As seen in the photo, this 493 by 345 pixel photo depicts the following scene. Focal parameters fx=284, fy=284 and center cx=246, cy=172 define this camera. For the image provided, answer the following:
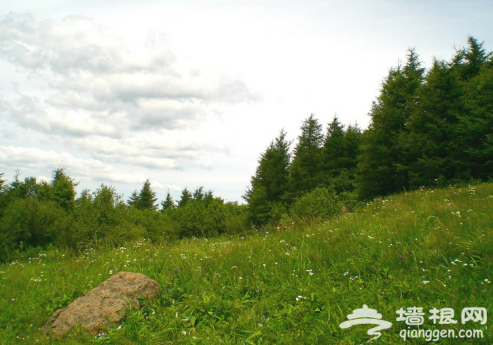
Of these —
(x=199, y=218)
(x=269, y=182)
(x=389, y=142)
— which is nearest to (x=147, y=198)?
(x=199, y=218)

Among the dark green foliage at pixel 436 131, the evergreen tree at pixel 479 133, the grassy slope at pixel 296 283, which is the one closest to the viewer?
the grassy slope at pixel 296 283

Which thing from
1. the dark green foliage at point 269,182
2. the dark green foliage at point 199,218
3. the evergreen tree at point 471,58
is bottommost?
the dark green foliage at point 199,218

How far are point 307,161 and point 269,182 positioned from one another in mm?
5675

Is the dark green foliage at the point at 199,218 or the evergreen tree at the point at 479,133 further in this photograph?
the dark green foliage at the point at 199,218

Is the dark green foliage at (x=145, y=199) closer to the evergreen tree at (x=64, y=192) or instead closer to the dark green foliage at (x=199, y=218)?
the dark green foliage at (x=199, y=218)

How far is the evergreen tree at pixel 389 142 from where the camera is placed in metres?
19.6

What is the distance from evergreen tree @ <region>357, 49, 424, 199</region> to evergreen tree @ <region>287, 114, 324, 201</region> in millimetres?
12680

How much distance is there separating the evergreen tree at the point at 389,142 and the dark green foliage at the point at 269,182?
48.7 feet

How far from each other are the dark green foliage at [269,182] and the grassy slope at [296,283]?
28.6 meters

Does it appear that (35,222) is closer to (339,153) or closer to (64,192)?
(64,192)

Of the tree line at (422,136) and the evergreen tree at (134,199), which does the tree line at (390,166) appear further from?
the evergreen tree at (134,199)

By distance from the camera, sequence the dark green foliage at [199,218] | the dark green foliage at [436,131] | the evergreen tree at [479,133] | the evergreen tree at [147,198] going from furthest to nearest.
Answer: the evergreen tree at [147,198] → the dark green foliage at [199,218] → the dark green foliage at [436,131] → the evergreen tree at [479,133]

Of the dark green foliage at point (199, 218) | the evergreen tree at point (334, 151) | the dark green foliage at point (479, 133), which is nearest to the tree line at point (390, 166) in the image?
the dark green foliage at point (479, 133)

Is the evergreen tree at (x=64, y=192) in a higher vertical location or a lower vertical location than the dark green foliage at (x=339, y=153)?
lower
